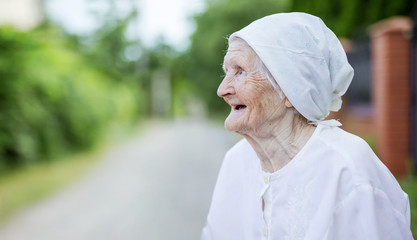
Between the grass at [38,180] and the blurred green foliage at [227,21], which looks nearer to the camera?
the grass at [38,180]

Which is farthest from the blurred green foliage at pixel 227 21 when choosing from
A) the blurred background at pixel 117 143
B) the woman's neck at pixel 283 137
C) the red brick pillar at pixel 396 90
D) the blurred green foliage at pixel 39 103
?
the woman's neck at pixel 283 137

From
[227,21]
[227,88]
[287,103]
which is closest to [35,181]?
[227,88]

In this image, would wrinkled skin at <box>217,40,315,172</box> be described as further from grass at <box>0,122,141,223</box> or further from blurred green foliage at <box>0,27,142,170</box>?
blurred green foliage at <box>0,27,142,170</box>

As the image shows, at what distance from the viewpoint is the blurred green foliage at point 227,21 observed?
10398 mm

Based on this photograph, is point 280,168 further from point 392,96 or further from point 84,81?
point 84,81

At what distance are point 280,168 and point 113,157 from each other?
10.2m

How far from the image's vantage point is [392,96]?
6492 mm

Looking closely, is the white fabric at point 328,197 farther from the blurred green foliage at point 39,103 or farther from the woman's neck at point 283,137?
the blurred green foliage at point 39,103

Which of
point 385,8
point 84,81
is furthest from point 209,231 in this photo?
point 84,81

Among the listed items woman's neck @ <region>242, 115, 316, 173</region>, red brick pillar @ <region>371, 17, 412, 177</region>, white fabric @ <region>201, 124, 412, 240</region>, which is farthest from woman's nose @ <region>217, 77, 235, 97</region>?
red brick pillar @ <region>371, 17, 412, 177</region>

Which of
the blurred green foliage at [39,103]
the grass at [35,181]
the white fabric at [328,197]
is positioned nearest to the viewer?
the white fabric at [328,197]

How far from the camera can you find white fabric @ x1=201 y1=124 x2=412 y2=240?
147 cm

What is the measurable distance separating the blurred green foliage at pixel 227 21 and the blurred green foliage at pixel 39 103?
542cm

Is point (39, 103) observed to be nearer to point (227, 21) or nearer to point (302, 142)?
point (302, 142)
